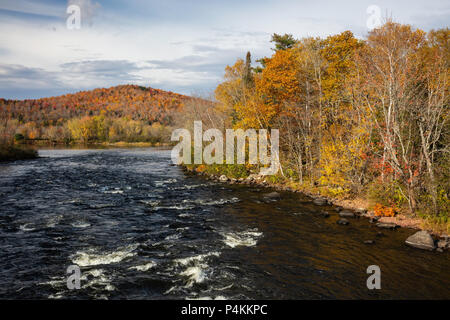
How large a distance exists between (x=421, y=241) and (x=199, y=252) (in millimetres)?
9947

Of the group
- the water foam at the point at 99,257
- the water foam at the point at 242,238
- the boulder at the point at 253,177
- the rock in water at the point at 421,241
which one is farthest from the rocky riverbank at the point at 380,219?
the water foam at the point at 99,257

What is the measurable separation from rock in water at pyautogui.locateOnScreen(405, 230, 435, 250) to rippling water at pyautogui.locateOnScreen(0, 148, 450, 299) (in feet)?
1.45

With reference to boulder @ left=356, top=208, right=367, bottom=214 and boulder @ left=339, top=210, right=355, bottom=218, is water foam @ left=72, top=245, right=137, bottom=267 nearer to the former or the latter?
boulder @ left=339, top=210, right=355, bottom=218

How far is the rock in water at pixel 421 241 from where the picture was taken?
12781mm

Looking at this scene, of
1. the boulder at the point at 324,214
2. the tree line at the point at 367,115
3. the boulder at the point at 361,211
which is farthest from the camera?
the boulder at the point at 361,211

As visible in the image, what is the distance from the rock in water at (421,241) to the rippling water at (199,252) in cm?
44

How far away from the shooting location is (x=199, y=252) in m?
12.6

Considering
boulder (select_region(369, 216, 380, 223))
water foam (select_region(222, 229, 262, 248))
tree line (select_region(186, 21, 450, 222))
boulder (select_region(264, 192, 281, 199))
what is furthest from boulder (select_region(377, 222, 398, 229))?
boulder (select_region(264, 192, 281, 199))

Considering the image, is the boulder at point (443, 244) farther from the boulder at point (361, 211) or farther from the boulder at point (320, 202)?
the boulder at point (320, 202)

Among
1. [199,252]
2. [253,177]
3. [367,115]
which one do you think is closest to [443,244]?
[367,115]

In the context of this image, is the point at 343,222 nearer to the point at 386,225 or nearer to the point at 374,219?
the point at 374,219

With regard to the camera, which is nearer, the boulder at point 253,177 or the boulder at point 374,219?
the boulder at point 374,219

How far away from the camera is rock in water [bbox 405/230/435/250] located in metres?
12.8
